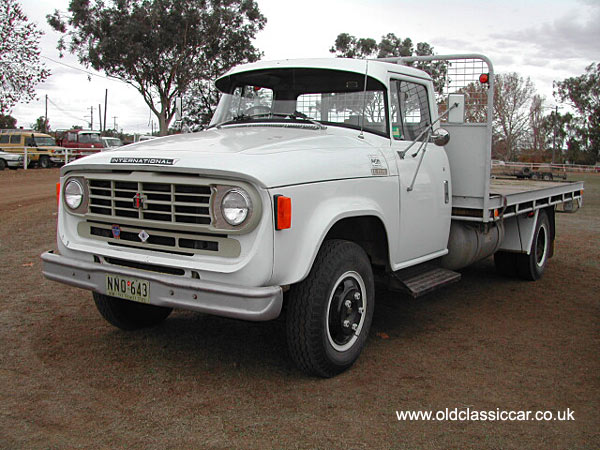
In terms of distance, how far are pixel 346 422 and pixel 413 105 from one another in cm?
290

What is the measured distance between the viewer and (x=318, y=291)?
12.1 feet

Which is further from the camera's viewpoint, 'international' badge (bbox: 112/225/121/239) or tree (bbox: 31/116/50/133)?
tree (bbox: 31/116/50/133)

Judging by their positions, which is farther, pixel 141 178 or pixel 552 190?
pixel 552 190

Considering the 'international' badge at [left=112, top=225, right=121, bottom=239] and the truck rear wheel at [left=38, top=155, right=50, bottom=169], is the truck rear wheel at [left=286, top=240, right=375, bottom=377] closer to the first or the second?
the 'international' badge at [left=112, top=225, right=121, bottom=239]

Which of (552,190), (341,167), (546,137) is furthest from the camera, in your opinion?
(546,137)

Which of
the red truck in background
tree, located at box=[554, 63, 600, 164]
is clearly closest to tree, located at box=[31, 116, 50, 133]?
the red truck in background

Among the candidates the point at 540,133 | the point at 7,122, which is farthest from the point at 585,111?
the point at 7,122

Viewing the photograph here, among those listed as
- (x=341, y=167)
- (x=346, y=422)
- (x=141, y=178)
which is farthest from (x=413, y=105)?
(x=346, y=422)

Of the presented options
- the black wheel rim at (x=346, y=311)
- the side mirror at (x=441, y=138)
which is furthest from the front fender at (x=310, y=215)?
the side mirror at (x=441, y=138)

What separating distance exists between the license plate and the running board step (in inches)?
78.6

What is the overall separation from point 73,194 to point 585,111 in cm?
7360

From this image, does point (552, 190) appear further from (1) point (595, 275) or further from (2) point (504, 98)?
(2) point (504, 98)

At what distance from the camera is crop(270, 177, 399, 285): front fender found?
11.3 feet

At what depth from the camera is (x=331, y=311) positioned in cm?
392
